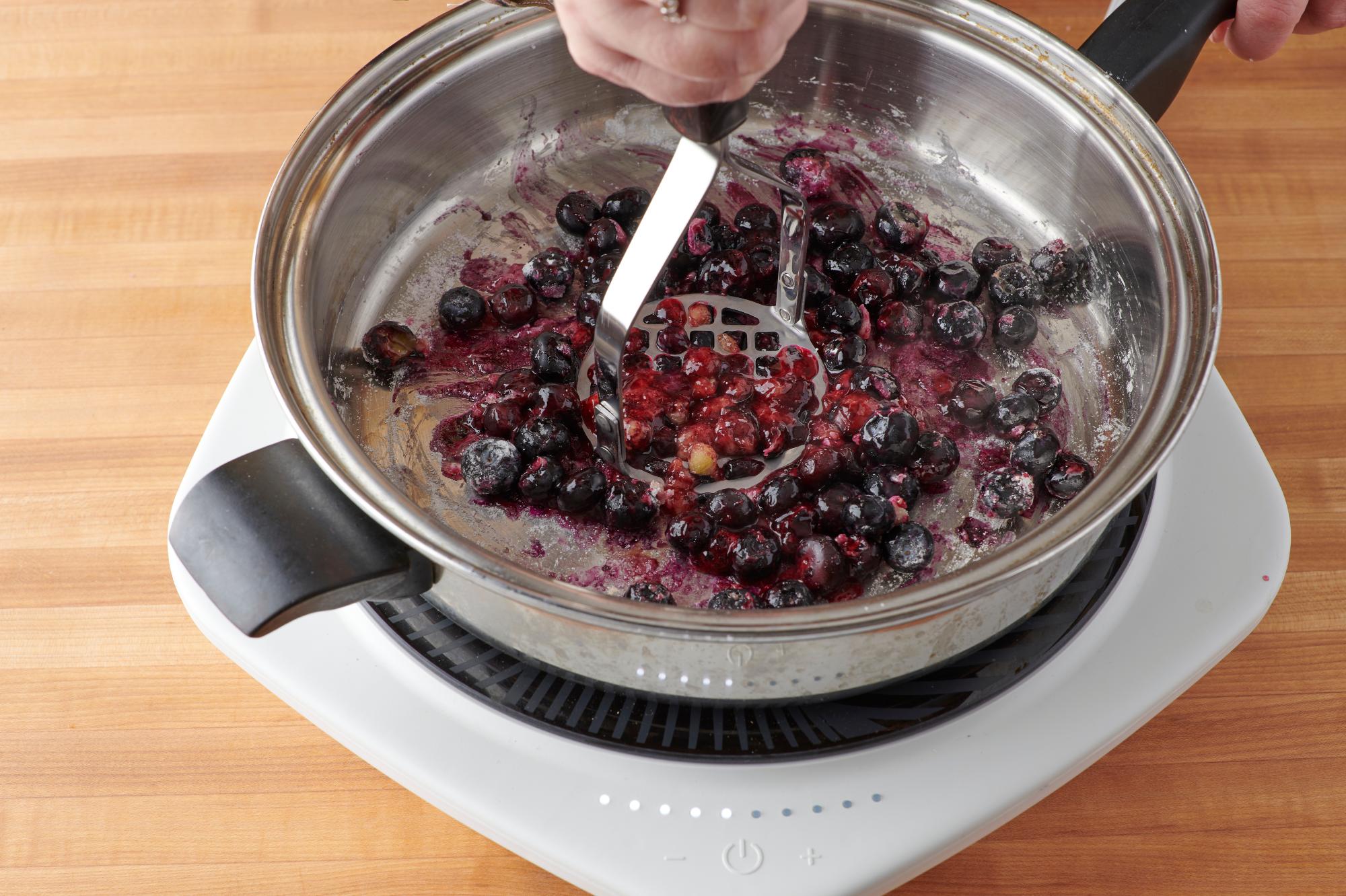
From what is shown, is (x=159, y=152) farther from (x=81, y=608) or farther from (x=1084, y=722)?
(x=1084, y=722)

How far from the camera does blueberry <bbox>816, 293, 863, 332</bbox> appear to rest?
950 mm

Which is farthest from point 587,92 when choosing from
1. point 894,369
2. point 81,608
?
point 81,608

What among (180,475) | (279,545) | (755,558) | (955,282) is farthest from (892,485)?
(180,475)

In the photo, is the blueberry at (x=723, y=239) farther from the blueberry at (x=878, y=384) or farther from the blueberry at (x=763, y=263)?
the blueberry at (x=878, y=384)

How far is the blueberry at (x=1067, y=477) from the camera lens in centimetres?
83

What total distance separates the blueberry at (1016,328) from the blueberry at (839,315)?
125 millimetres

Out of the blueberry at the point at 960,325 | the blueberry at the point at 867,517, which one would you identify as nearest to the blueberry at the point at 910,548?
the blueberry at the point at 867,517

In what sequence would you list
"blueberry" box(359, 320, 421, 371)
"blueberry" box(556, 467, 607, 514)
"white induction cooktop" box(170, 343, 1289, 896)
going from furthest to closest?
"blueberry" box(359, 320, 421, 371)
"blueberry" box(556, 467, 607, 514)
"white induction cooktop" box(170, 343, 1289, 896)

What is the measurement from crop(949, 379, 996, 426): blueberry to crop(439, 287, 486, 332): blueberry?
0.42m

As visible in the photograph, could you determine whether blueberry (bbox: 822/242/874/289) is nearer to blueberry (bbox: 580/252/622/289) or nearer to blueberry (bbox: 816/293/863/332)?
blueberry (bbox: 816/293/863/332)

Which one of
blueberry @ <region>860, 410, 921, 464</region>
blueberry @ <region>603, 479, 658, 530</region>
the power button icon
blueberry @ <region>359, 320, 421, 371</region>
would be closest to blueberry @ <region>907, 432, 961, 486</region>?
blueberry @ <region>860, 410, 921, 464</region>

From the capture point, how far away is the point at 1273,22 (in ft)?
3.04

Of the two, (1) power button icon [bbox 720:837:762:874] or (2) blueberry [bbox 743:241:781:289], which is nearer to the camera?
(1) power button icon [bbox 720:837:762:874]

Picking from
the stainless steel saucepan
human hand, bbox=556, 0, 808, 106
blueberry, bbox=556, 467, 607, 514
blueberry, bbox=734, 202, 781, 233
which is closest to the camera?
human hand, bbox=556, 0, 808, 106
